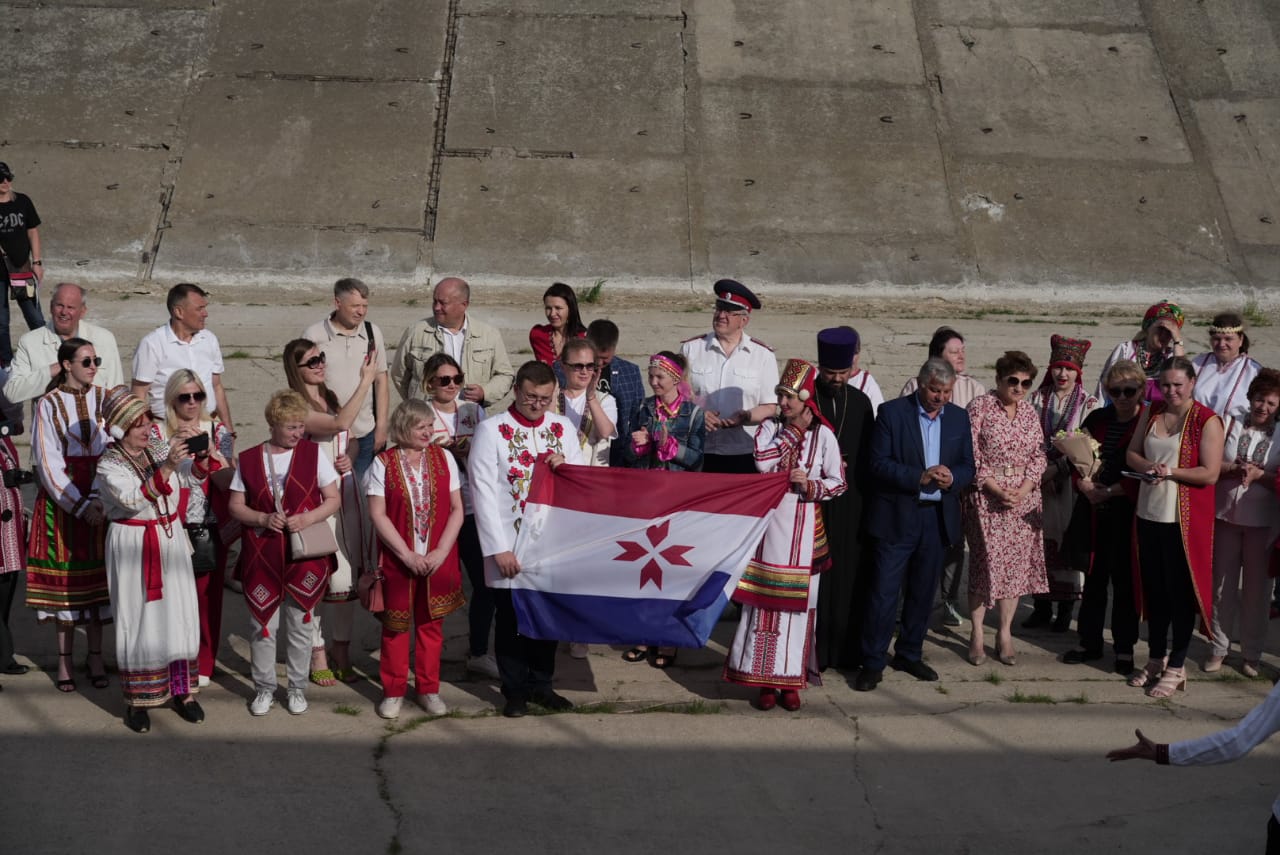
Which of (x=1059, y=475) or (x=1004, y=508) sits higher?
(x=1059, y=475)

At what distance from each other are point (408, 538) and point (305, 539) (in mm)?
468

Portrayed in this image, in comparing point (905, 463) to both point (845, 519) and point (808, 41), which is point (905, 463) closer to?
point (845, 519)

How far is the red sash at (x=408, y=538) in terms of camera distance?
6.61m

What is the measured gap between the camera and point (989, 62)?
59.9 feet

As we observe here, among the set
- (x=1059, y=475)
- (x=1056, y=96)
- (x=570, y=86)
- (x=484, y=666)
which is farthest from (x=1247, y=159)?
(x=484, y=666)

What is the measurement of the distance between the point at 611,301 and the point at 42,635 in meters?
8.10

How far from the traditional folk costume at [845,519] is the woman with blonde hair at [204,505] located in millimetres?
2959

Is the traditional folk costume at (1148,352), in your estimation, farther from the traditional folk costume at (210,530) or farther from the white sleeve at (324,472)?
the traditional folk costume at (210,530)

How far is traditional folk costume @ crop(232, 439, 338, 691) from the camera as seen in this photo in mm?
6578

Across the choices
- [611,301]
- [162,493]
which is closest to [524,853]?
[162,493]

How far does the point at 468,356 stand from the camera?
8164 millimetres

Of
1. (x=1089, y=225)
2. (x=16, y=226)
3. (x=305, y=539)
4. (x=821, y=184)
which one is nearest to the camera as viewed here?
(x=305, y=539)

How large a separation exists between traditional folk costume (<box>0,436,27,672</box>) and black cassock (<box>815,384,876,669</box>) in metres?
3.95

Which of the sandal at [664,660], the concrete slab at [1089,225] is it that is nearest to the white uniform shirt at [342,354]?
the sandal at [664,660]
